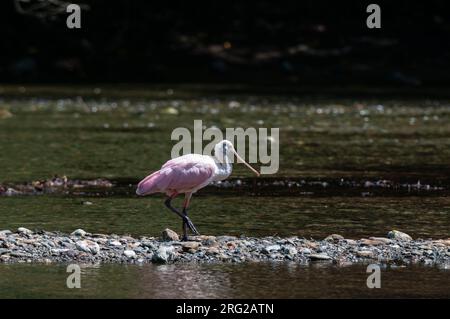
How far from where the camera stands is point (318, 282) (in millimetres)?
13586

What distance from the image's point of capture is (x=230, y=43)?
56562 mm

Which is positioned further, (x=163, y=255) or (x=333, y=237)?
(x=333, y=237)

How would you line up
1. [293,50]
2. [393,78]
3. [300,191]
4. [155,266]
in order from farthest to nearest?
[293,50] → [393,78] → [300,191] → [155,266]

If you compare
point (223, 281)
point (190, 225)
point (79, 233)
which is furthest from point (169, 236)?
point (223, 281)

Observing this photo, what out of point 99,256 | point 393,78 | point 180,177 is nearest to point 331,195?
point 180,177

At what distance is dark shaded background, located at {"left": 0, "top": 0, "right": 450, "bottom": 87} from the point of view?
53.9m

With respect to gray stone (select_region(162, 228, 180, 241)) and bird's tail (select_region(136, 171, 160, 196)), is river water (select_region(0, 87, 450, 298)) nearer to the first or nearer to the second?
gray stone (select_region(162, 228, 180, 241))

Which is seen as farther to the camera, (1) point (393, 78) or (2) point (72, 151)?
(1) point (393, 78)

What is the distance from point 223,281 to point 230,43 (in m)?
43.5

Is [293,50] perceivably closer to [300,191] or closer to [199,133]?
[199,133]

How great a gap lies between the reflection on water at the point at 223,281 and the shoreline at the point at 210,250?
0.29m

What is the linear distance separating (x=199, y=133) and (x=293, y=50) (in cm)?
2477

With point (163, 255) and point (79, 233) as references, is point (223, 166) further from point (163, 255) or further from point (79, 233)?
point (79, 233)

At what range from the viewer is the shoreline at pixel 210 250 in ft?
48.1
